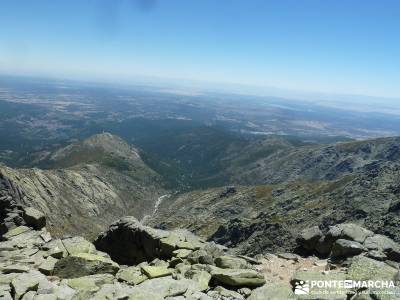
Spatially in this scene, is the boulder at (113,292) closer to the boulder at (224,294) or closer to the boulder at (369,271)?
the boulder at (224,294)

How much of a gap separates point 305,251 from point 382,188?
88.1 meters

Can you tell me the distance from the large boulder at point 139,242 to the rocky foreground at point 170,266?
0.12 metres

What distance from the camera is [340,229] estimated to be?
5181cm

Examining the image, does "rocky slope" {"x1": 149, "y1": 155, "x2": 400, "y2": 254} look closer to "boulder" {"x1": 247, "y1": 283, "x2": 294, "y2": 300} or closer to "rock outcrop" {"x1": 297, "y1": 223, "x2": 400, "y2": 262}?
"rock outcrop" {"x1": 297, "y1": 223, "x2": 400, "y2": 262}

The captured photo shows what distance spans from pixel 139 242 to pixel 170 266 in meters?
10.9

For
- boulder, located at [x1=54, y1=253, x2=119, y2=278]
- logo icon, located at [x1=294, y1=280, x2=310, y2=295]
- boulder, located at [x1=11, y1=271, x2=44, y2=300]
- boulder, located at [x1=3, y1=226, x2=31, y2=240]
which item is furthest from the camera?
boulder, located at [x1=3, y1=226, x2=31, y2=240]

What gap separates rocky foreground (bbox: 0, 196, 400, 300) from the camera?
34.1 meters

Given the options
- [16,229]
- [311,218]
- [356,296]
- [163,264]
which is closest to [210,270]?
[163,264]

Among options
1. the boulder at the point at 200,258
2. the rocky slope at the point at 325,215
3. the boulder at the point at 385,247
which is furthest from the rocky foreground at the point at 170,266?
the rocky slope at the point at 325,215

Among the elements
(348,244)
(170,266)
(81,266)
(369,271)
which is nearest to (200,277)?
(170,266)

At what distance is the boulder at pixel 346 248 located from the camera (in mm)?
46072

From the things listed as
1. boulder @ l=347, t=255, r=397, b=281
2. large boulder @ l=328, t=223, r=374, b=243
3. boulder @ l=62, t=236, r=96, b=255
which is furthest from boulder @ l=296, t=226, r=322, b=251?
boulder @ l=62, t=236, r=96, b=255

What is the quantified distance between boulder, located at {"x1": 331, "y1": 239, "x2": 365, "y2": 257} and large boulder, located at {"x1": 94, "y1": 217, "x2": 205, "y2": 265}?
14.9m

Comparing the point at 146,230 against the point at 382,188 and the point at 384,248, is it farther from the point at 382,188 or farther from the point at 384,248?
the point at 382,188
